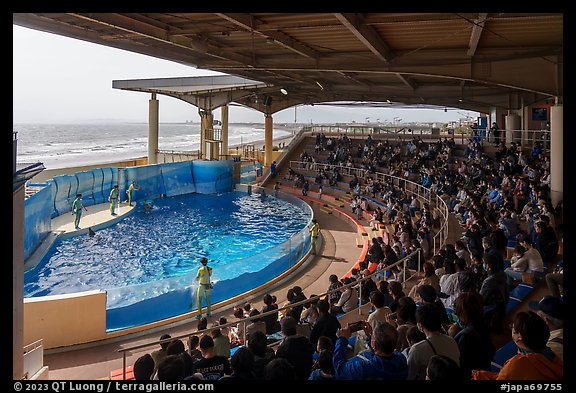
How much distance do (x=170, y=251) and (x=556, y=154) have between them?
12.8m

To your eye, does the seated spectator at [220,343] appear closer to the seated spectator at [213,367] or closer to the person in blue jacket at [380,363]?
the seated spectator at [213,367]

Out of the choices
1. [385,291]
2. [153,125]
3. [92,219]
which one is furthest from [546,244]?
[153,125]

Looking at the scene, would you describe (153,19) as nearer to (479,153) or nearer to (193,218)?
(193,218)

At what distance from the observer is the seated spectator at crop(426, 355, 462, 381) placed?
3086 mm

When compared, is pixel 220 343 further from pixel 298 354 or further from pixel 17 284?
pixel 17 284

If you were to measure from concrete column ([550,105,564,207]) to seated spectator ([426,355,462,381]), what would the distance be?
11.2 metres

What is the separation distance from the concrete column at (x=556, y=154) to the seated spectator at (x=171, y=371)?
37.9ft

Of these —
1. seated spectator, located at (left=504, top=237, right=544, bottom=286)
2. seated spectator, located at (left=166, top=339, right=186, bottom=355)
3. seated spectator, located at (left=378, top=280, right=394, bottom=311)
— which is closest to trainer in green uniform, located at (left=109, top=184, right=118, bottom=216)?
seated spectator, located at (left=378, top=280, right=394, bottom=311)

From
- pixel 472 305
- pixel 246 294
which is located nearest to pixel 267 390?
pixel 472 305

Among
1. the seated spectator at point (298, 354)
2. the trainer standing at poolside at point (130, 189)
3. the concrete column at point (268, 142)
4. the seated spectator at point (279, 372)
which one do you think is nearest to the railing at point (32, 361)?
the seated spectator at point (298, 354)

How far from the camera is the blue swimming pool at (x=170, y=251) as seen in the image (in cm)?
1101

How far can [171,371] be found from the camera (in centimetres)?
411

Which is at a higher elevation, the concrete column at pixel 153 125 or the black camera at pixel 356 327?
the concrete column at pixel 153 125
